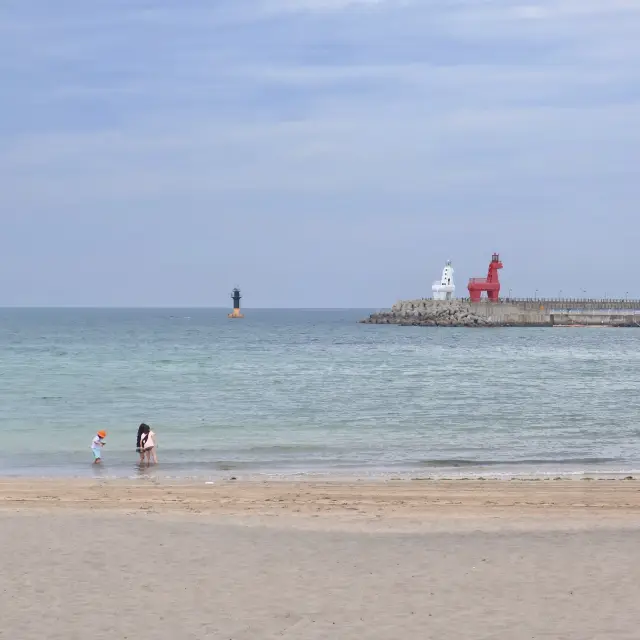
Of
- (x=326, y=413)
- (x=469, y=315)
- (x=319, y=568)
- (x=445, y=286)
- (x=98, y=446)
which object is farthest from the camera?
(x=445, y=286)

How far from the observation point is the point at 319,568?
363 inches

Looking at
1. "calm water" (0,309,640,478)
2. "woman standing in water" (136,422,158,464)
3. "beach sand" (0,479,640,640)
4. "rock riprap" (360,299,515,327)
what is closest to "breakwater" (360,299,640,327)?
"rock riprap" (360,299,515,327)

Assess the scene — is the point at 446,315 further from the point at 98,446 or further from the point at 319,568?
the point at 319,568

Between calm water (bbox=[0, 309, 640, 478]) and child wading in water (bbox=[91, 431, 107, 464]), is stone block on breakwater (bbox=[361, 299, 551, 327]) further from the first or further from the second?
child wading in water (bbox=[91, 431, 107, 464])

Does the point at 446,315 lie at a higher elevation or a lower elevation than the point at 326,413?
higher

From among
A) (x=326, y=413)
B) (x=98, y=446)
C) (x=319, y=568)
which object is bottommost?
(x=326, y=413)

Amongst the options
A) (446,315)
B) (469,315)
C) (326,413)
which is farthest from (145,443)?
(446,315)

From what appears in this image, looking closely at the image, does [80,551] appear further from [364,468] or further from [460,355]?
[460,355]

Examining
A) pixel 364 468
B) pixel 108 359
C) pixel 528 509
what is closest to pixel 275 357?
pixel 108 359

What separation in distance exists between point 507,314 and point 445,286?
932 centimetres

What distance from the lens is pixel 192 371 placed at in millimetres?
48969

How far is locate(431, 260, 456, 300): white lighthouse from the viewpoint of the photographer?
124562 mm

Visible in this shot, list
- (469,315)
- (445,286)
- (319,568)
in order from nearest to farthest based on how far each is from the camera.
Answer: (319,568) → (469,315) → (445,286)

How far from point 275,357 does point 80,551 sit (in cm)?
5324
